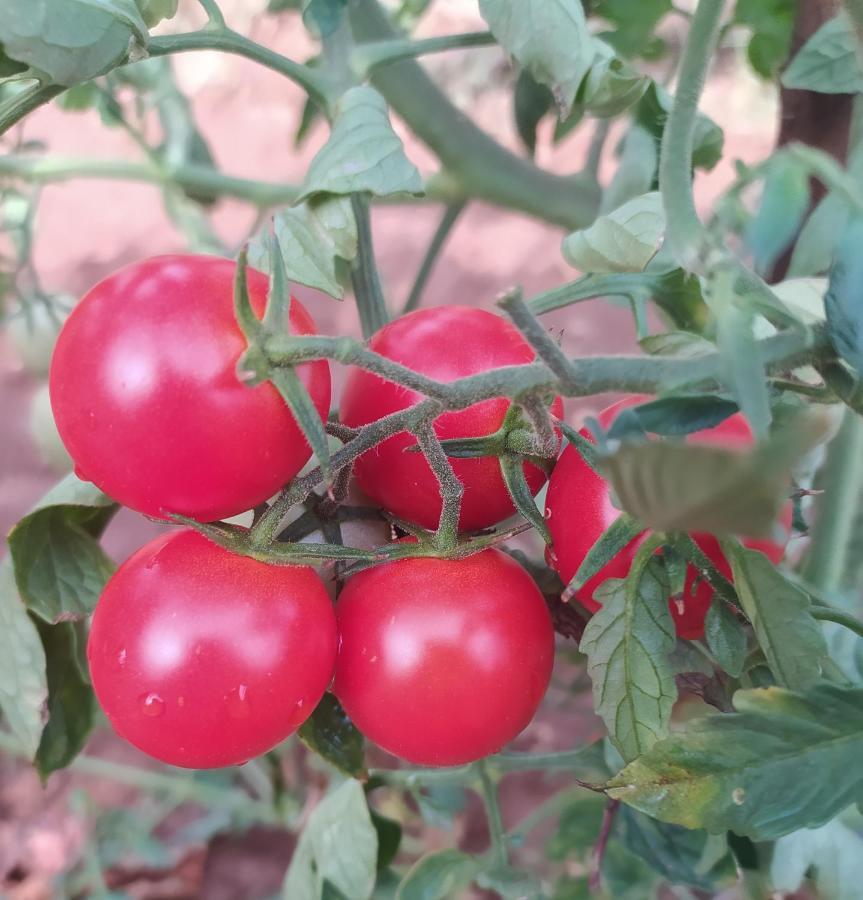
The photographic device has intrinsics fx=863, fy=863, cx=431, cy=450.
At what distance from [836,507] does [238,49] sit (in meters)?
0.63

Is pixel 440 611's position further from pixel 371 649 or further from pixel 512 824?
pixel 512 824

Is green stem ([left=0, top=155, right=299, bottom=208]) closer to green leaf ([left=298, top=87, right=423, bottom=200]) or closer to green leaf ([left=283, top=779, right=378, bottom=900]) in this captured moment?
green leaf ([left=298, top=87, right=423, bottom=200])

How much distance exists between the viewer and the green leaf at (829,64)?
0.59 meters

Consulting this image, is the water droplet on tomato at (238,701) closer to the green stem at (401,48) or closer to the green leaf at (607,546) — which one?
the green leaf at (607,546)

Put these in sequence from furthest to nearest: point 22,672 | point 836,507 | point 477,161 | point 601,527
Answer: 1. point 477,161
2. point 836,507
3. point 22,672
4. point 601,527

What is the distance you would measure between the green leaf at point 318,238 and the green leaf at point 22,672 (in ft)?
0.90

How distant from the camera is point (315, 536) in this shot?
0.51 m

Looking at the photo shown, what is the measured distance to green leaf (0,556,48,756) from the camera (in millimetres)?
556

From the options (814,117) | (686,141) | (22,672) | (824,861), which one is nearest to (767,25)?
(814,117)

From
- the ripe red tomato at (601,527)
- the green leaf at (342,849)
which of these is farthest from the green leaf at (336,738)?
the ripe red tomato at (601,527)

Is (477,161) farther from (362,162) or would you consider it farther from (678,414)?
(678,414)

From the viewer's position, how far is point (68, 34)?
0.41 metres

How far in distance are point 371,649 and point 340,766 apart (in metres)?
0.16

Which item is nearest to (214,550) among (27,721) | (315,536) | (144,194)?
(315,536)
